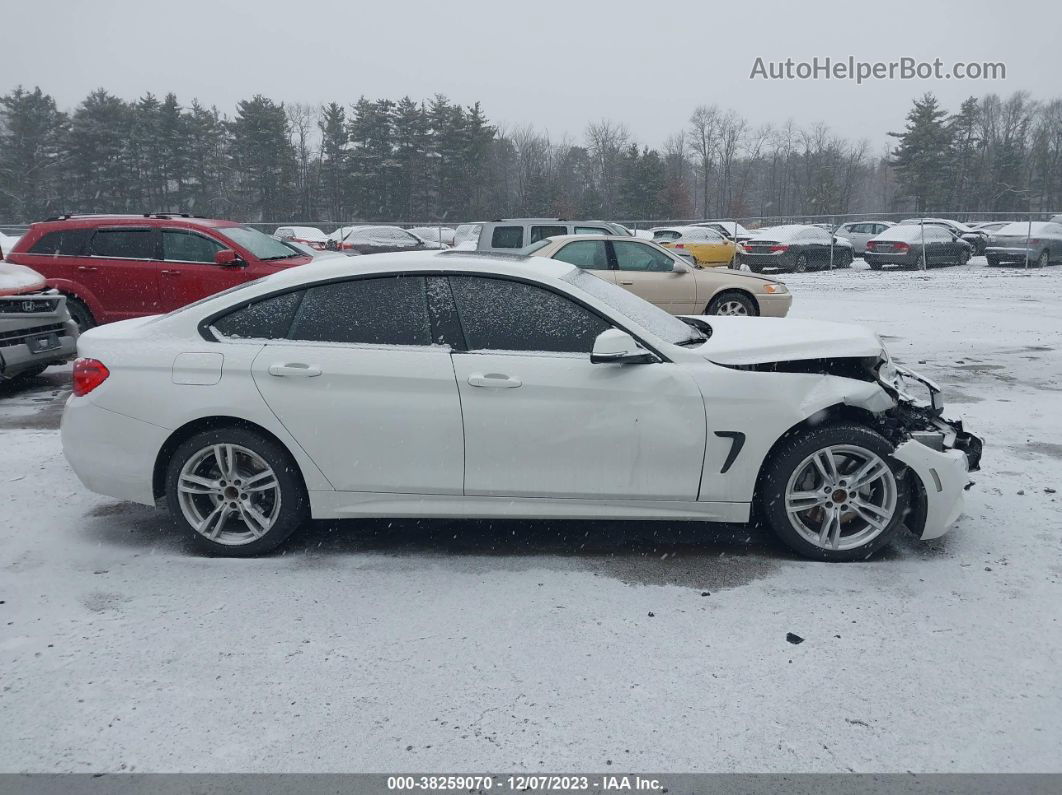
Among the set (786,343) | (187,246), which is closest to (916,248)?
(187,246)

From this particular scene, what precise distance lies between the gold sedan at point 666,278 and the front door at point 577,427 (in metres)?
8.23

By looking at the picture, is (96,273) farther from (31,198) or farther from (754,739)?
(31,198)

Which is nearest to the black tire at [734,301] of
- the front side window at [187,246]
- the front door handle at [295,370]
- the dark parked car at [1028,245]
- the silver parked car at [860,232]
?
the front side window at [187,246]

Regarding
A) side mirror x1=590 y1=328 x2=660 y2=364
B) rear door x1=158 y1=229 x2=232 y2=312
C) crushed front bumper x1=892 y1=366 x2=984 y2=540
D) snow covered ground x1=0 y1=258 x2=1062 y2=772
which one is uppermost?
rear door x1=158 y1=229 x2=232 y2=312

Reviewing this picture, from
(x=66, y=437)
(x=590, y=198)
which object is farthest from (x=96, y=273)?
(x=590, y=198)

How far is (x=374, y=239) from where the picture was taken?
32.3m

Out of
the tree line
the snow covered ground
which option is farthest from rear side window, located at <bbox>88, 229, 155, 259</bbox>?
the tree line

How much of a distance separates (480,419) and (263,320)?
1316 mm

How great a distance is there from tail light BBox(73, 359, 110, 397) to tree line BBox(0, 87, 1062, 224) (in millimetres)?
47715

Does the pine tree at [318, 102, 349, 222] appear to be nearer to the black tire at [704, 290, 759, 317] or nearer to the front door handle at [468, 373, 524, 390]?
the black tire at [704, 290, 759, 317]

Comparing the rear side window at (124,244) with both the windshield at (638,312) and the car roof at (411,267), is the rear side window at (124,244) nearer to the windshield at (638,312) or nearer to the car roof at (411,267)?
the car roof at (411,267)

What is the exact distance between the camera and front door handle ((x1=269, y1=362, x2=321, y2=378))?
427 centimetres

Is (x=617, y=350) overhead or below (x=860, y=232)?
below

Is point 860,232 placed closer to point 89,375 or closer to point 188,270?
point 188,270
